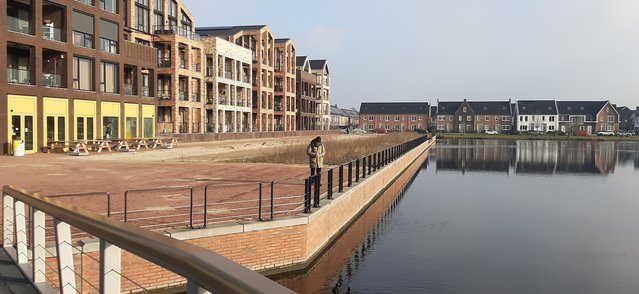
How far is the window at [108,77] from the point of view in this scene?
3169cm

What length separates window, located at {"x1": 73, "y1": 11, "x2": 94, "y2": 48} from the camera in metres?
29.5

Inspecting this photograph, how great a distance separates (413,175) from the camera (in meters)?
31.2

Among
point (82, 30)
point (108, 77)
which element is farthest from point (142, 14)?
point (82, 30)

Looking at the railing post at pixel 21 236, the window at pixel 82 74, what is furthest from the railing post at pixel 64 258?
the window at pixel 82 74

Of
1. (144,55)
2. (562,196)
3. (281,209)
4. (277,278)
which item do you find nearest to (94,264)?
→ (277,278)

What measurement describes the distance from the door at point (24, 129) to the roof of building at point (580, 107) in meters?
114

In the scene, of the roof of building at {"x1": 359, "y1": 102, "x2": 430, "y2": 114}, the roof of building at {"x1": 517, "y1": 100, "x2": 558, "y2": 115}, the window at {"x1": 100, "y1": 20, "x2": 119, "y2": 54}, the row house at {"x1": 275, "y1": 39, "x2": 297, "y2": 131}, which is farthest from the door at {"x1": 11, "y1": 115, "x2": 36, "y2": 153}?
the roof of building at {"x1": 517, "y1": 100, "x2": 558, "y2": 115}

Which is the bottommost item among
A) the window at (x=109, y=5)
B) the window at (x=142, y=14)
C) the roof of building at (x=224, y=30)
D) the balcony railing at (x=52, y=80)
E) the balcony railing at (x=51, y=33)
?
the balcony railing at (x=52, y=80)

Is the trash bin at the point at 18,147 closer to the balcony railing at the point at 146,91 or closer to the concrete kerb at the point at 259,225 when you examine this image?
the balcony railing at the point at 146,91

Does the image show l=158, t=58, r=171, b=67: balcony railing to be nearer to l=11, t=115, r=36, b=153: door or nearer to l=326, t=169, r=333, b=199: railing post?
l=11, t=115, r=36, b=153: door

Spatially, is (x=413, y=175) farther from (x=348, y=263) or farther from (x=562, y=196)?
(x=348, y=263)

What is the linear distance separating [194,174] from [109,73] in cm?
1786

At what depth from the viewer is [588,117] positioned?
11444cm

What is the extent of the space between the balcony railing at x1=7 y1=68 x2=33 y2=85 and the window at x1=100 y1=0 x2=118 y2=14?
7.31 metres
